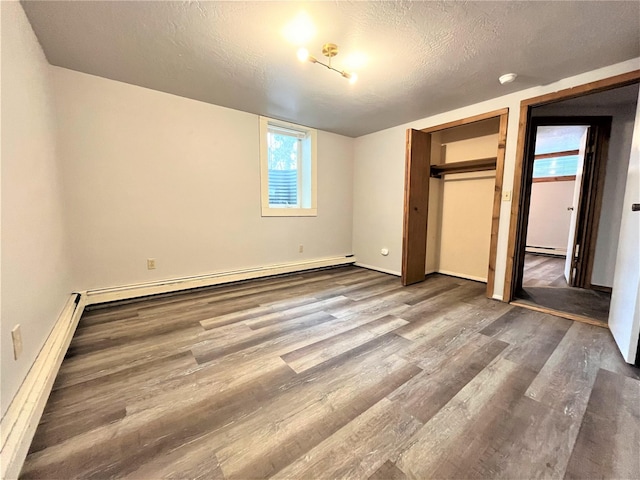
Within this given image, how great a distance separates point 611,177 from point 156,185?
5239 mm

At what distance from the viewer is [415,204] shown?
3.35 metres

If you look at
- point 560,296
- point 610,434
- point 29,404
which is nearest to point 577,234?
point 560,296

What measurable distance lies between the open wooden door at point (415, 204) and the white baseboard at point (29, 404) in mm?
3196

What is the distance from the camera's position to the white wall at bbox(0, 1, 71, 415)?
1.17 meters

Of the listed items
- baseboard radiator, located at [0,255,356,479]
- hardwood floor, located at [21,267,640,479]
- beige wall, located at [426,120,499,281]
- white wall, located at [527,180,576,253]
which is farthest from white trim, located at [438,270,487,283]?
baseboard radiator, located at [0,255,356,479]

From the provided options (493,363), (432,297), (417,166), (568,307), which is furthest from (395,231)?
(493,363)

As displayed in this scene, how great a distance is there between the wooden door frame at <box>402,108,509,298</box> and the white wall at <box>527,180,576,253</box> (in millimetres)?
3216

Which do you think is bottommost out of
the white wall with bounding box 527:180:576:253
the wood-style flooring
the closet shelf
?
the wood-style flooring

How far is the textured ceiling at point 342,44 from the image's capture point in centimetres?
156

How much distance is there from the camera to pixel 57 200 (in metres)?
2.12

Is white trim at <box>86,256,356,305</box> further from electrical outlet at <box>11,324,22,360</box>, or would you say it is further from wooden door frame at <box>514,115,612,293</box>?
wooden door frame at <box>514,115,612,293</box>

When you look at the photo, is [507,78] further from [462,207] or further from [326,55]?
[462,207]

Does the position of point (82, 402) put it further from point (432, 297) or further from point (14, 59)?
point (432, 297)

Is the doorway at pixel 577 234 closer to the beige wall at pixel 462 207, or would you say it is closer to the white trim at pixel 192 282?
the beige wall at pixel 462 207
